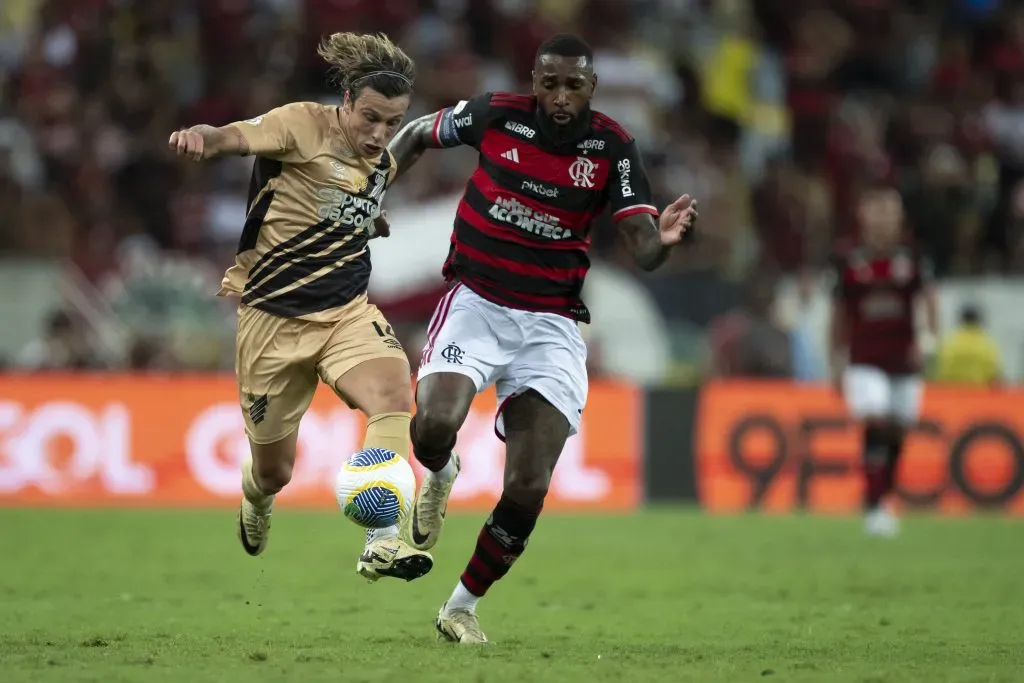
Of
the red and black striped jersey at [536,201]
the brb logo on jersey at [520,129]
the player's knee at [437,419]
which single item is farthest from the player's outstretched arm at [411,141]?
the player's knee at [437,419]

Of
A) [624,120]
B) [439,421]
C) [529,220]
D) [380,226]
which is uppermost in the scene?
[529,220]

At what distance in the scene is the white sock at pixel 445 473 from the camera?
26.2ft

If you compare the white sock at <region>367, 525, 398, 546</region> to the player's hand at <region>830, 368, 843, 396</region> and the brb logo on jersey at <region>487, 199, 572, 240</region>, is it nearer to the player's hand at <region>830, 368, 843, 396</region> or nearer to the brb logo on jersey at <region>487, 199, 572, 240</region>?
the brb logo on jersey at <region>487, 199, 572, 240</region>

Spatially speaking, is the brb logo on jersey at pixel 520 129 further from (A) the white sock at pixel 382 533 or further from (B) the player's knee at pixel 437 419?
(A) the white sock at pixel 382 533

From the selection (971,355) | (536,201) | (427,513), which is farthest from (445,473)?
(971,355)

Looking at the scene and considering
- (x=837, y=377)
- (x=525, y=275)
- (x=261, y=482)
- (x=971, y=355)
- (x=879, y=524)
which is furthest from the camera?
(x=971, y=355)

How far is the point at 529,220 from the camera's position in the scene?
777 centimetres

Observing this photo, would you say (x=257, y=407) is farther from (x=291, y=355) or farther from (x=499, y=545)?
(x=499, y=545)

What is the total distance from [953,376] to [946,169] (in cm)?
328

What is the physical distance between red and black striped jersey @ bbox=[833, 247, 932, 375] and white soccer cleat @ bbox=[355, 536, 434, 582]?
8.59 meters

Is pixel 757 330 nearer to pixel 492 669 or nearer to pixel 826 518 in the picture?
pixel 826 518

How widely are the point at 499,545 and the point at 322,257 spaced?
70.3 inches

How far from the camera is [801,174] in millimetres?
20734

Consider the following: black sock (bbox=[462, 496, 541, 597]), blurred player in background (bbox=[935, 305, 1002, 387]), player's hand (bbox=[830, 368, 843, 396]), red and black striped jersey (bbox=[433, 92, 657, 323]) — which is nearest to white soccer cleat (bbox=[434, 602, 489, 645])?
black sock (bbox=[462, 496, 541, 597])
